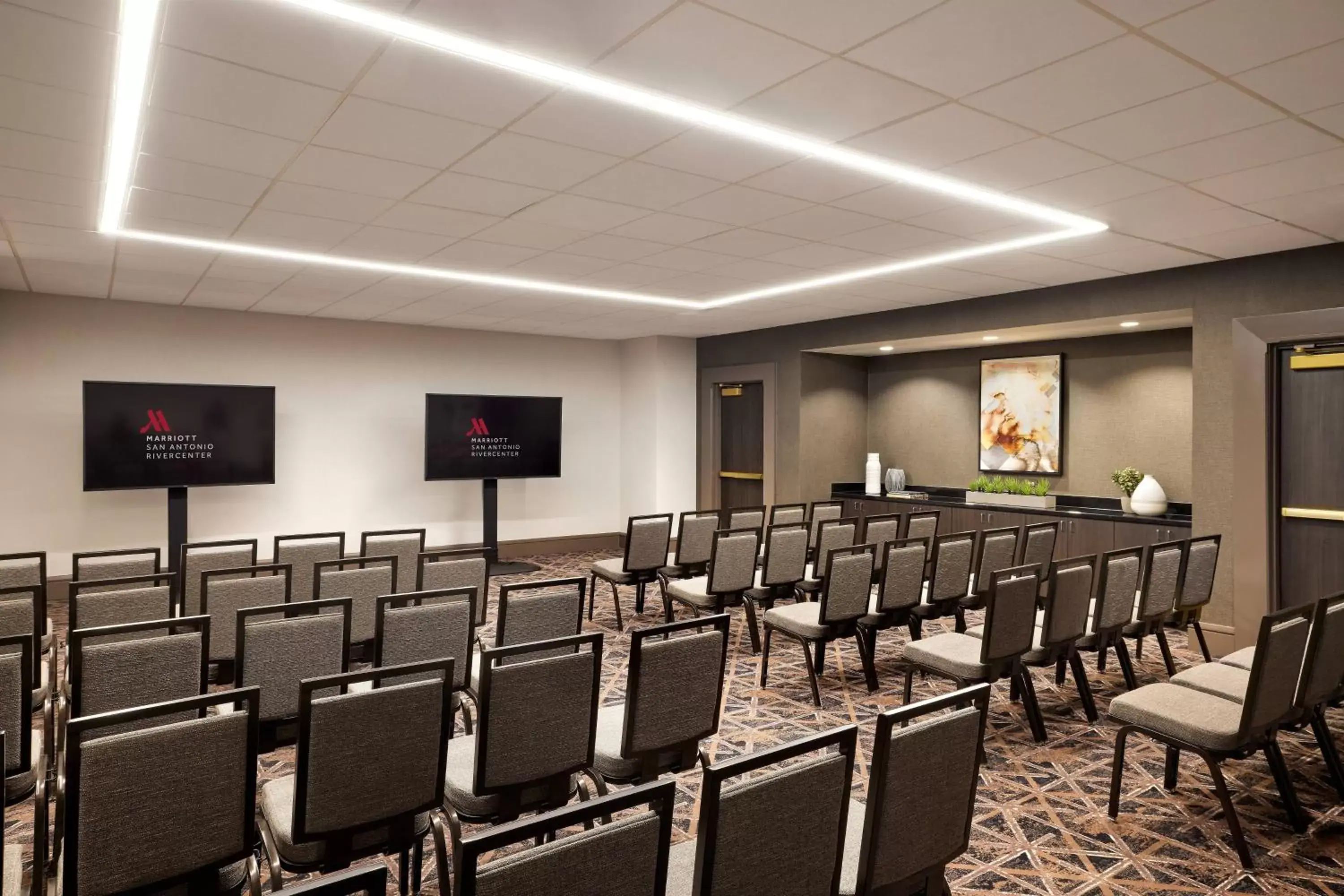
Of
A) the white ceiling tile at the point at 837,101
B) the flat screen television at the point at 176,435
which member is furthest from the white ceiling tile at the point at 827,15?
the flat screen television at the point at 176,435

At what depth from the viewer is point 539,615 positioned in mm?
3834

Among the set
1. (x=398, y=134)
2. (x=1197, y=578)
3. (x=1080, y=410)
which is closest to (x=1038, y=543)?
(x=1197, y=578)

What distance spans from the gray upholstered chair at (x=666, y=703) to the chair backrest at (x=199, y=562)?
3.22 meters

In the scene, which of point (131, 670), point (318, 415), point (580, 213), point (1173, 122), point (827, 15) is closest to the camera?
point (827, 15)

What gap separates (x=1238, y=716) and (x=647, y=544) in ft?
14.6

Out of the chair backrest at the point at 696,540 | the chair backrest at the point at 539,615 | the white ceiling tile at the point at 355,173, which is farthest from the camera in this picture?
the chair backrest at the point at 696,540

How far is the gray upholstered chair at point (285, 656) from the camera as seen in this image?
10.5 ft

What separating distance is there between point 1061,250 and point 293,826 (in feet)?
19.6

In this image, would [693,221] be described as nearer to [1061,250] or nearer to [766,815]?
[1061,250]

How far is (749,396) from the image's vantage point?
11312 mm

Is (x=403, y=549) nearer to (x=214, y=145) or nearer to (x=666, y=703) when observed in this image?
(x=214, y=145)

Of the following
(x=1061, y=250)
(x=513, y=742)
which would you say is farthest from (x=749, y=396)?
(x=513, y=742)

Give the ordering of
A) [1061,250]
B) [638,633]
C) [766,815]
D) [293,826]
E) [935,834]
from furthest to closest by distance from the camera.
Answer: [1061,250]
[638,633]
[293,826]
[935,834]
[766,815]

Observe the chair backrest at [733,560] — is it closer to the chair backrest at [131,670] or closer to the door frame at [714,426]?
the chair backrest at [131,670]
